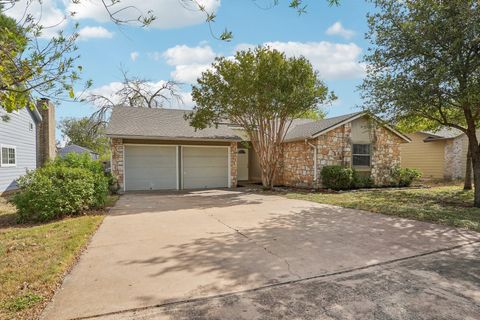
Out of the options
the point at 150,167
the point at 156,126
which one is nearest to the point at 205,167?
the point at 150,167

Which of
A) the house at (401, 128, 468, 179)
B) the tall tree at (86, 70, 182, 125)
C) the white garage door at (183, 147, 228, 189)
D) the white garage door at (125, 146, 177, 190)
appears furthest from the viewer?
→ the tall tree at (86, 70, 182, 125)

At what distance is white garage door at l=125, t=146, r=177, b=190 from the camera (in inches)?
549

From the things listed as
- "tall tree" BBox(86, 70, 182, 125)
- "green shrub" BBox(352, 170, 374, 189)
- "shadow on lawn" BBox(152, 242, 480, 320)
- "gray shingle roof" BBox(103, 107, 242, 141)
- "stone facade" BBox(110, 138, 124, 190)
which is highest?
"tall tree" BBox(86, 70, 182, 125)

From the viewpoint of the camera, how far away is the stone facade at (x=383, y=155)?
1573cm

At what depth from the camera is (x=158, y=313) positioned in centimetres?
302

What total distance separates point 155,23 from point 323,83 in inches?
414

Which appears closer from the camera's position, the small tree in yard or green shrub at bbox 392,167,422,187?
the small tree in yard

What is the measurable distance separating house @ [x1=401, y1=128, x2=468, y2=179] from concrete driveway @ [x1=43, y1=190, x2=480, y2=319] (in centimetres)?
1505

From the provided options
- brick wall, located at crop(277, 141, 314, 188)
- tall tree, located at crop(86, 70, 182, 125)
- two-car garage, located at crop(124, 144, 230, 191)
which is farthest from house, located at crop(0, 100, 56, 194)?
brick wall, located at crop(277, 141, 314, 188)

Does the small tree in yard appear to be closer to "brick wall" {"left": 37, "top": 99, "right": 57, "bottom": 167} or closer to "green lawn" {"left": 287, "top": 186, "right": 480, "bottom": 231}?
"green lawn" {"left": 287, "top": 186, "right": 480, "bottom": 231}

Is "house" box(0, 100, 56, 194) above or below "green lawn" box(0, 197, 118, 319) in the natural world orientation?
above

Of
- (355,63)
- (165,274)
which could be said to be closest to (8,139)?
(165,274)

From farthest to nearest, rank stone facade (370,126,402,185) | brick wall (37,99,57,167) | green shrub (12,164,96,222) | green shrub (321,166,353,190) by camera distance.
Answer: brick wall (37,99,57,167) → stone facade (370,126,402,185) → green shrub (321,166,353,190) → green shrub (12,164,96,222)

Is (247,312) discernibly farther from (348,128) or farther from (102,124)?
Answer: (102,124)
